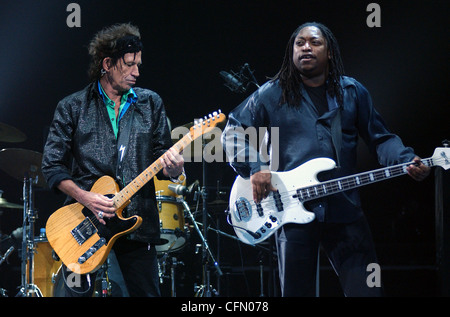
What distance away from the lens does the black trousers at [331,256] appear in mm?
3139

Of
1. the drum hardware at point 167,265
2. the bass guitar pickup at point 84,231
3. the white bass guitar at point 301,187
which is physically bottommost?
the drum hardware at point 167,265

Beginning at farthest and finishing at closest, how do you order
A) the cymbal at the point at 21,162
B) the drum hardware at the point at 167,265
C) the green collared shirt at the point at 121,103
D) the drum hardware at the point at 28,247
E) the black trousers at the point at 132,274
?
the drum hardware at the point at 167,265 < the cymbal at the point at 21,162 < the drum hardware at the point at 28,247 < the green collared shirt at the point at 121,103 < the black trousers at the point at 132,274

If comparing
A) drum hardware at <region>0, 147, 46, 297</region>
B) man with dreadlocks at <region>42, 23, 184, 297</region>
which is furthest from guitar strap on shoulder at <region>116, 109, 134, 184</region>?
drum hardware at <region>0, 147, 46, 297</region>

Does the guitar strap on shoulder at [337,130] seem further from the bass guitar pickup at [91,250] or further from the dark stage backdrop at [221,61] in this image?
the dark stage backdrop at [221,61]

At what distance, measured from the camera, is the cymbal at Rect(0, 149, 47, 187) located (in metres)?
6.12

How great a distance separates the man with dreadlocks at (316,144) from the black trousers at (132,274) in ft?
2.58

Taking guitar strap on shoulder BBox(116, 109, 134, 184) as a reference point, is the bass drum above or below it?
below

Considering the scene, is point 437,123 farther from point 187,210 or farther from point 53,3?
point 53,3

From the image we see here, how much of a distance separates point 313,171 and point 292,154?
0.17 m

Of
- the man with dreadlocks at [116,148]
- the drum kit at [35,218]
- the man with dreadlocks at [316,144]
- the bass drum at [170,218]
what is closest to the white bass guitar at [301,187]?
the man with dreadlocks at [316,144]

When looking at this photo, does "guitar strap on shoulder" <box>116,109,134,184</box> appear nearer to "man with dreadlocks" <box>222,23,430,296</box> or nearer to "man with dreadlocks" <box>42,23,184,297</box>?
"man with dreadlocks" <box>42,23,184,297</box>

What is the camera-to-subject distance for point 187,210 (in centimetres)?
621

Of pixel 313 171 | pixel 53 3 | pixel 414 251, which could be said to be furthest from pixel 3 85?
pixel 414 251

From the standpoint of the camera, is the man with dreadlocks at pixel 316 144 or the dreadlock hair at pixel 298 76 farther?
the dreadlock hair at pixel 298 76
